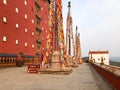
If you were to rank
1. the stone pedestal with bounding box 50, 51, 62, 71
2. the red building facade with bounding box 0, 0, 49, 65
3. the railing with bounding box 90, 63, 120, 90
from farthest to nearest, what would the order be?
the red building facade with bounding box 0, 0, 49, 65, the stone pedestal with bounding box 50, 51, 62, 71, the railing with bounding box 90, 63, 120, 90

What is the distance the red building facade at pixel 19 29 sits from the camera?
3897 centimetres

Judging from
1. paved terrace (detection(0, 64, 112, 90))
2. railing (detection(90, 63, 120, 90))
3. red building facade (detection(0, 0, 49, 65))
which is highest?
red building facade (detection(0, 0, 49, 65))

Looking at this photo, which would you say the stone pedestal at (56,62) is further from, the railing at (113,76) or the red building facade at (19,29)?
the red building facade at (19,29)

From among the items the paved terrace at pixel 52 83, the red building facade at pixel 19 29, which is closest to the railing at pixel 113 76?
the paved terrace at pixel 52 83

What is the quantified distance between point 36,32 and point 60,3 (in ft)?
113

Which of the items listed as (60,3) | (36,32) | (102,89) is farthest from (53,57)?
(36,32)

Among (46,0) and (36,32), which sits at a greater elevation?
(46,0)

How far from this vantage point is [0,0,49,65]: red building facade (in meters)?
39.0

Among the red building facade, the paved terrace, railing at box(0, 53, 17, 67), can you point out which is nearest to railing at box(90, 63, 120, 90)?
the paved terrace

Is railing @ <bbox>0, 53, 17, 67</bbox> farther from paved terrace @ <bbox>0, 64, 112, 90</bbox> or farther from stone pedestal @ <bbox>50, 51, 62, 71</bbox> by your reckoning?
paved terrace @ <bbox>0, 64, 112, 90</bbox>

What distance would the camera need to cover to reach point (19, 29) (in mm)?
46312

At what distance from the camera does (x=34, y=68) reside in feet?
84.1

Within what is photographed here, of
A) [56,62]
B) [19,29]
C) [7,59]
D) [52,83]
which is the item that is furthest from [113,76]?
[19,29]

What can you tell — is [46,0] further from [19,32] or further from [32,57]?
[19,32]
